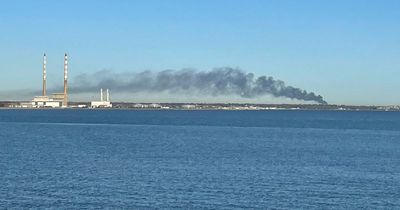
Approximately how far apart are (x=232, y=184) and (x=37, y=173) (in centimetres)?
1468

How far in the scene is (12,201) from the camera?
41.1 m

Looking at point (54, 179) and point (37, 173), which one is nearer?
point (54, 179)

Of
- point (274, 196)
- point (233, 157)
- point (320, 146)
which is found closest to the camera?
point (274, 196)

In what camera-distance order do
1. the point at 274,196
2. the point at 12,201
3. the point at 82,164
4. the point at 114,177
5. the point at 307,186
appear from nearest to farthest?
the point at 12,201, the point at 274,196, the point at 307,186, the point at 114,177, the point at 82,164

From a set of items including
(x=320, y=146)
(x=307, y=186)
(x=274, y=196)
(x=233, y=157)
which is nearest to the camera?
(x=274, y=196)

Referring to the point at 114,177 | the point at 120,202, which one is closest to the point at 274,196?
the point at 120,202

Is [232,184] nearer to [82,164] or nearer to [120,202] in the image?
[120,202]

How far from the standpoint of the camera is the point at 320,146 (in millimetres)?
90438

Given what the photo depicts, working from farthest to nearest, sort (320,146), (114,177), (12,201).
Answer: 1. (320,146)
2. (114,177)
3. (12,201)

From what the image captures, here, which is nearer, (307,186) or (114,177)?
(307,186)

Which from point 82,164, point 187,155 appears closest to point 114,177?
point 82,164

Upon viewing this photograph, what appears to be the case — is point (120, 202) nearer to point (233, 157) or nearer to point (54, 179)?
point (54, 179)

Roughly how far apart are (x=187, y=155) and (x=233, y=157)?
15.0ft

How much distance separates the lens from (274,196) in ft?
145
